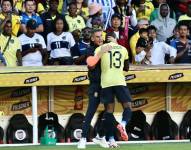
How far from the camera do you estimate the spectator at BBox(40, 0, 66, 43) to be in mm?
15164

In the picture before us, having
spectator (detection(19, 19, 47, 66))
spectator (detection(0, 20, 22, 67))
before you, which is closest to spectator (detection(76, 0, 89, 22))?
spectator (detection(19, 19, 47, 66))

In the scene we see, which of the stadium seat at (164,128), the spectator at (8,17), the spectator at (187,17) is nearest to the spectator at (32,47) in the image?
the spectator at (8,17)

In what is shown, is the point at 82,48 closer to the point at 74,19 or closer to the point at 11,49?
the point at 74,19

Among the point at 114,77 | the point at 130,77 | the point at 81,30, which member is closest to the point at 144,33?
the point at 81,30

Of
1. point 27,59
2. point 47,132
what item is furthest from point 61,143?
point 27,59

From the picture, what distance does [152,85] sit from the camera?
14672 mm

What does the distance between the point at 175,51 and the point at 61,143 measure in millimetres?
3074

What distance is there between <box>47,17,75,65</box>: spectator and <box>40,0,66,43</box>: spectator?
29 centimetres

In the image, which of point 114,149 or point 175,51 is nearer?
point 114,149

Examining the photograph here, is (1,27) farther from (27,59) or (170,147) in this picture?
(170,147)

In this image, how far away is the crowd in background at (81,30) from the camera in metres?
14.5

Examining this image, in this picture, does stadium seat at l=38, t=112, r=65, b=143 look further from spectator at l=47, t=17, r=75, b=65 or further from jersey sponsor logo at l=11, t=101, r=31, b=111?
spectator at l=47, t=17, r=75, b=65

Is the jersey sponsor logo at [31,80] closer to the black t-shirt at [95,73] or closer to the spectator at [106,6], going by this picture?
the black t-shirt at [95,73]

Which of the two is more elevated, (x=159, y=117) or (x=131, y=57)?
(x=131, y=57)
